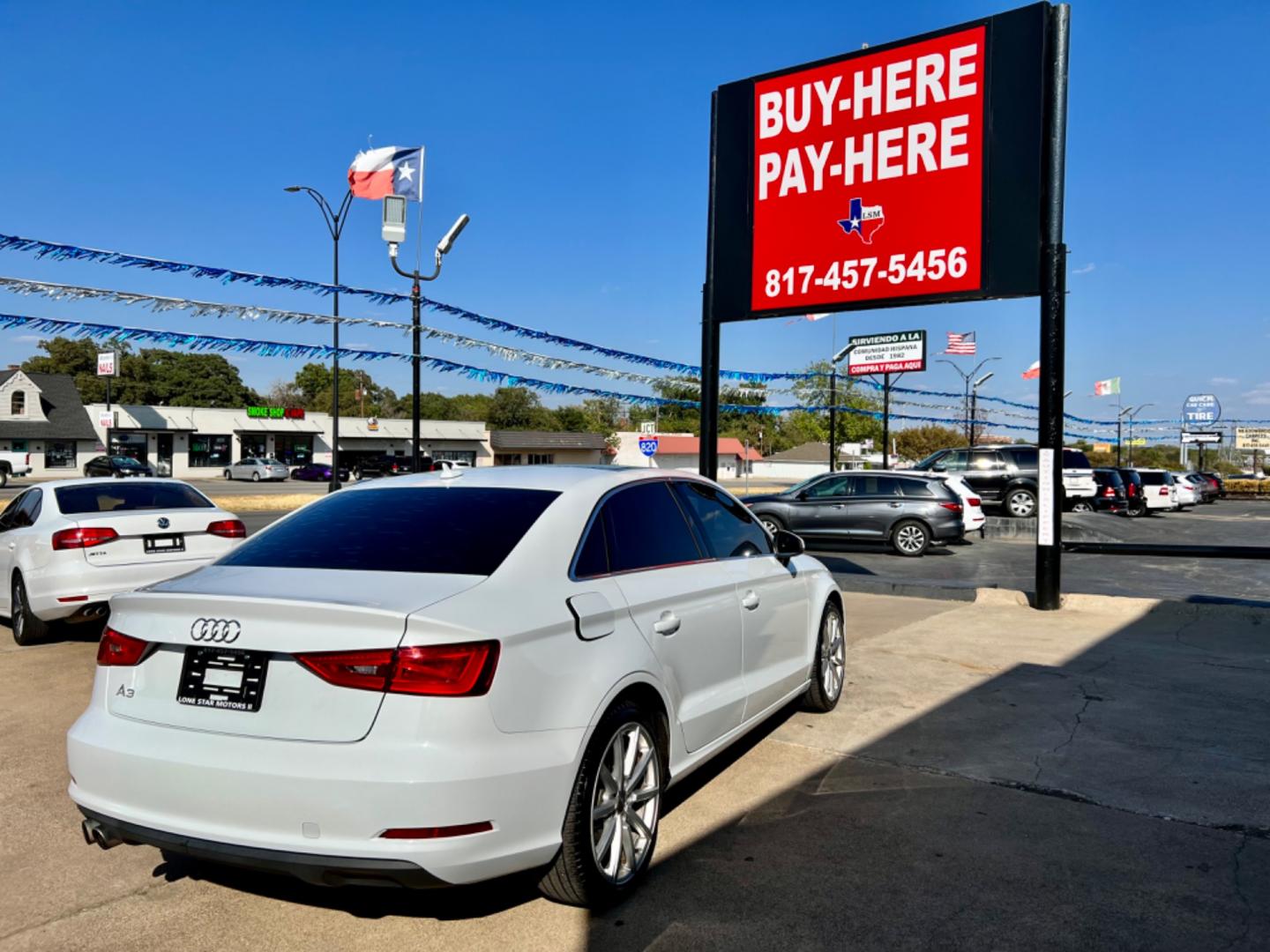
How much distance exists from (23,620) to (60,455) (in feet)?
194

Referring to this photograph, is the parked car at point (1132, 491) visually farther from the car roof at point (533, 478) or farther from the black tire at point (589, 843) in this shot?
the black tire at point (589, 843)

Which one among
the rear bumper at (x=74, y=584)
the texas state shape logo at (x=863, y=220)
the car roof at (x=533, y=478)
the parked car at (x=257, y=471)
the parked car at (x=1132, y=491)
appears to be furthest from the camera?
the parked car at (x=257, y=471)

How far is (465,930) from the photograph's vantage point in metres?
3.26

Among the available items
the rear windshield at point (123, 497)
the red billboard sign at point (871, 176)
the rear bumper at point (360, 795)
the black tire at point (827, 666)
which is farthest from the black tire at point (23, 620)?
the red billboard sign at point (871, 176)

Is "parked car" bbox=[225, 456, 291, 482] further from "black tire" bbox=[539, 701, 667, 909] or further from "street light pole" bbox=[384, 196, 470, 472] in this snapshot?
"black tire" bbox=[539, 701, 667, 909]

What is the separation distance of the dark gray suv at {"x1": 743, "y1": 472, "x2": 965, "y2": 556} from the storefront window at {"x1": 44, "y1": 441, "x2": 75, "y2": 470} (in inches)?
2137

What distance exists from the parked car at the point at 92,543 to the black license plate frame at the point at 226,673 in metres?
4.62

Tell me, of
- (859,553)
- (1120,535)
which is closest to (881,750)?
(859,553)

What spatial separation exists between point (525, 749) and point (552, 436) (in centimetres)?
7921

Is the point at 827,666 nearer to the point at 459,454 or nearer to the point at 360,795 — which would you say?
the point at 360,795

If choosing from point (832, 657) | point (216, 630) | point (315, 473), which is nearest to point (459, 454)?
point (315, 473)

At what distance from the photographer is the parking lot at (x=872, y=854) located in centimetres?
325

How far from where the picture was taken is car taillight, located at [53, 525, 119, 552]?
25.1 feet

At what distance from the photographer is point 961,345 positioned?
134 ft
